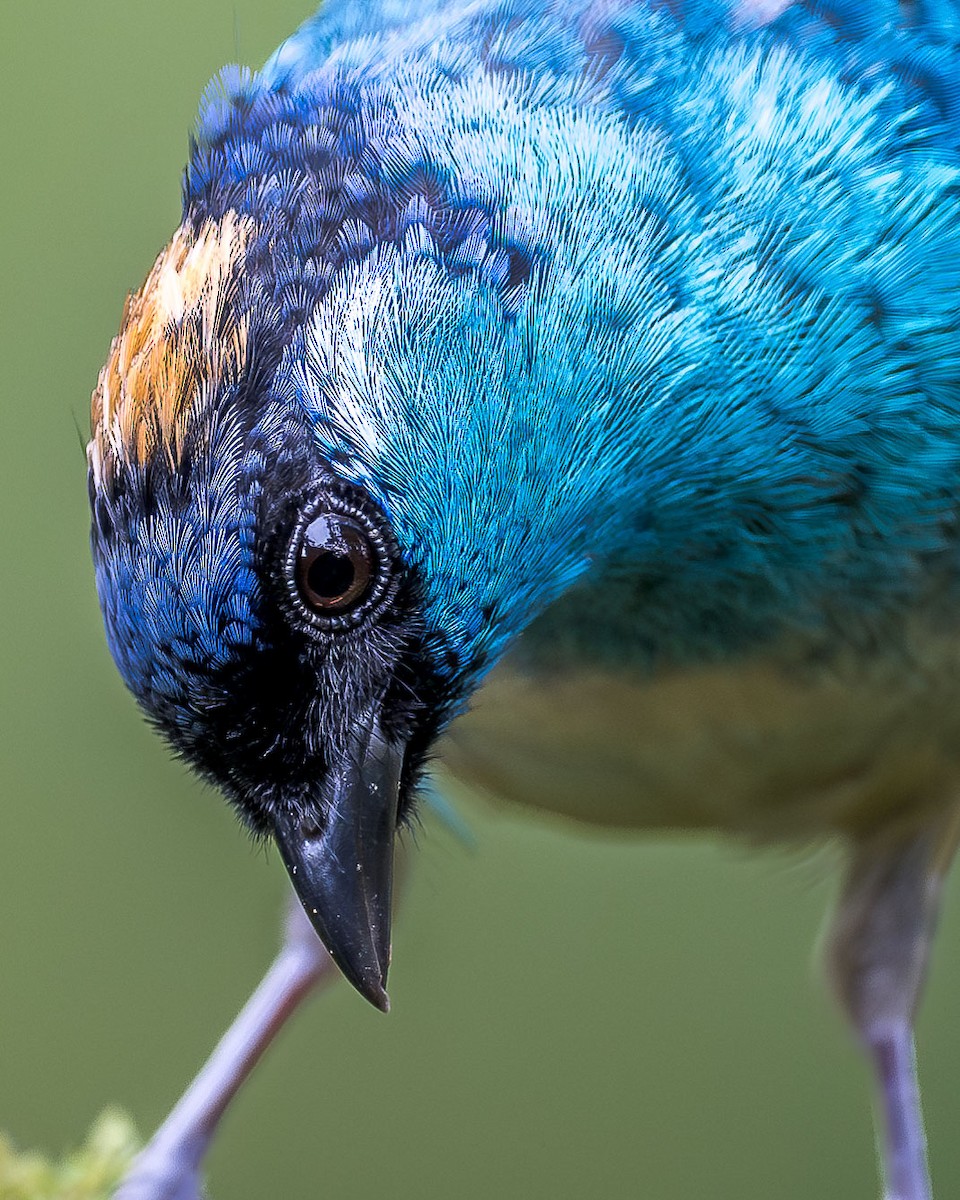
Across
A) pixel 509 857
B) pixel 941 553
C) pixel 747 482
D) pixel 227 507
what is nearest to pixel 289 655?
pixel 227 507

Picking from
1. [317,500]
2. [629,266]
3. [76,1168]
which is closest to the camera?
[317,500]

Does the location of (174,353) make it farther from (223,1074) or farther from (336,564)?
(223,1074)

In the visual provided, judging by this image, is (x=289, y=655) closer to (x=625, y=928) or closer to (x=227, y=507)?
(x=227, y=507)

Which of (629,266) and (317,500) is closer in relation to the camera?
(317,500)

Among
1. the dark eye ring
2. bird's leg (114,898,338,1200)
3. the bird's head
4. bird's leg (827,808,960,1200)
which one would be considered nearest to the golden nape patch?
the bird's head

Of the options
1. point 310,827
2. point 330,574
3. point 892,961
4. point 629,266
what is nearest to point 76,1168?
point 310,827

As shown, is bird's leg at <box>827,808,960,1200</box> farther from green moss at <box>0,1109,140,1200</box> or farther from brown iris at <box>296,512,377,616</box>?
brown iris at <box>296,512,377,616</box>
